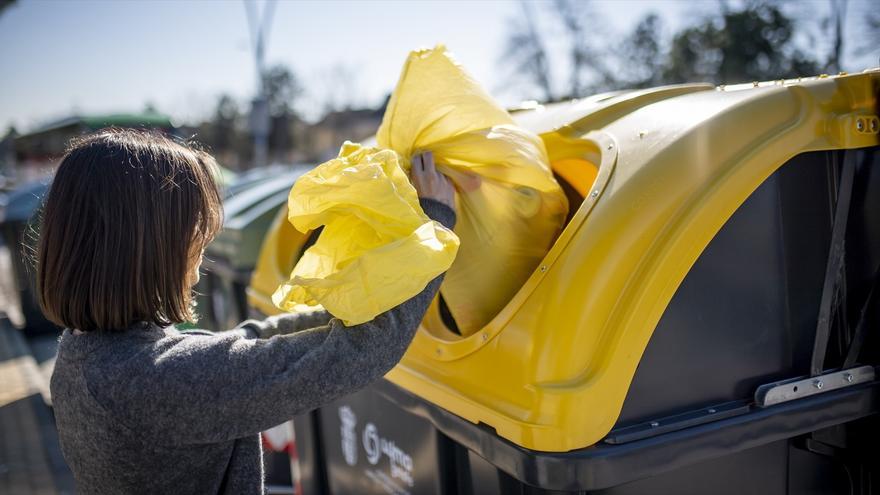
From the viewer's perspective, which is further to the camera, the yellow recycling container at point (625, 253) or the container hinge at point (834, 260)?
→ the container hinge at point (834, 260)

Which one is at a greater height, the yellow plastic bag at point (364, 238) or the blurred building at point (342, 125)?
the yellow plastic bag at point (364, 238)

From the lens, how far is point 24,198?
6754 millimetres

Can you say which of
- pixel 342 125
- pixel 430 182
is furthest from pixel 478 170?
pixel 342 125

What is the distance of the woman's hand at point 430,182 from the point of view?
127cm

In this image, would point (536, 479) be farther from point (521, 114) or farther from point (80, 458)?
point (521, 114)

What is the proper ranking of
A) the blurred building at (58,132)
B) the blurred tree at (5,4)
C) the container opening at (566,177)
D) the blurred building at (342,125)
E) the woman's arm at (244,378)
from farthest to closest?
the blurred building at (342,125) → the blurred building at (58,132) → the blurred tree at (5,4) → the container opening at (566,177) → the woman's arm at (244,378)

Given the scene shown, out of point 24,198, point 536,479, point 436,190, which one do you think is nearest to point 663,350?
point 536,479

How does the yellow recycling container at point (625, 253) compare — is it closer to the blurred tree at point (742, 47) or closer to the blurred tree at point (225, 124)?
the blurred tree at point (742, 47)

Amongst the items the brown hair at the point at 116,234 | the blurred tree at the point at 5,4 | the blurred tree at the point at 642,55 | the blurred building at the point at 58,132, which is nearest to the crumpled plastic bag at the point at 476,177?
the brown hair at the point at 116,234

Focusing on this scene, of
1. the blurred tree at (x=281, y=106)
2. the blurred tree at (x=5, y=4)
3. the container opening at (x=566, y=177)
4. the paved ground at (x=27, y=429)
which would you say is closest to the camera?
the container opening at (x=566, y=177)

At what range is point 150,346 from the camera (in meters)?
1.05

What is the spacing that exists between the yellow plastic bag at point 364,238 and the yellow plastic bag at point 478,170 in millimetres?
179

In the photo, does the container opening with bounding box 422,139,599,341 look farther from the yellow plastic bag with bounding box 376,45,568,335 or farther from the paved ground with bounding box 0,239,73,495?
the paved ground with bounding box 0,239,73,495

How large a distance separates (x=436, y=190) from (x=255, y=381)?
0.49 meters
